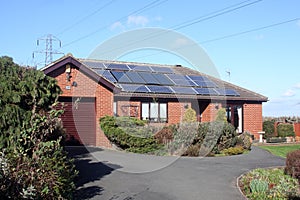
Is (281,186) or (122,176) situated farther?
(122,176)

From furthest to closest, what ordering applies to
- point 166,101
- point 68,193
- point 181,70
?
point 181,70 < point 166,101 < point 68,193

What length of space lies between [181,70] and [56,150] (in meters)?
24.2

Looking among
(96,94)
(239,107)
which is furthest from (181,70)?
(96,94)

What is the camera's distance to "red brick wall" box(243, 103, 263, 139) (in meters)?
29.0

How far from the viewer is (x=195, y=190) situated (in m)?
10.5

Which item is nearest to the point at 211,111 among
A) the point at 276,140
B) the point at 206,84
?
the point at 206,84

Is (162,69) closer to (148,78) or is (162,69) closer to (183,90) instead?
(148,78)

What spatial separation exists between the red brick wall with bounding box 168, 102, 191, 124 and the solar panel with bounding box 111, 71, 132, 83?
10.8 feet

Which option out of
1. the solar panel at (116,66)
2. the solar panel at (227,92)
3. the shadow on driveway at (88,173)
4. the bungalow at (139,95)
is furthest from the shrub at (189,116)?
the shadow on driveway at (88,173)

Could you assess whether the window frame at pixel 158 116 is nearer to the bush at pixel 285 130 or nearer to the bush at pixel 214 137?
the bush at pixel 214 137

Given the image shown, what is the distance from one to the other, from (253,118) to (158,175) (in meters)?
18.4

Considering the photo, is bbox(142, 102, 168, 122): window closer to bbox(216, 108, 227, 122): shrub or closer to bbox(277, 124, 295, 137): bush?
bbox(216, 108, 227, 122): shrub

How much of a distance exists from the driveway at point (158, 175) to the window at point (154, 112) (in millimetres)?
6774

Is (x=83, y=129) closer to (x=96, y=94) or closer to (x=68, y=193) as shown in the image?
(x=96, y=94)
